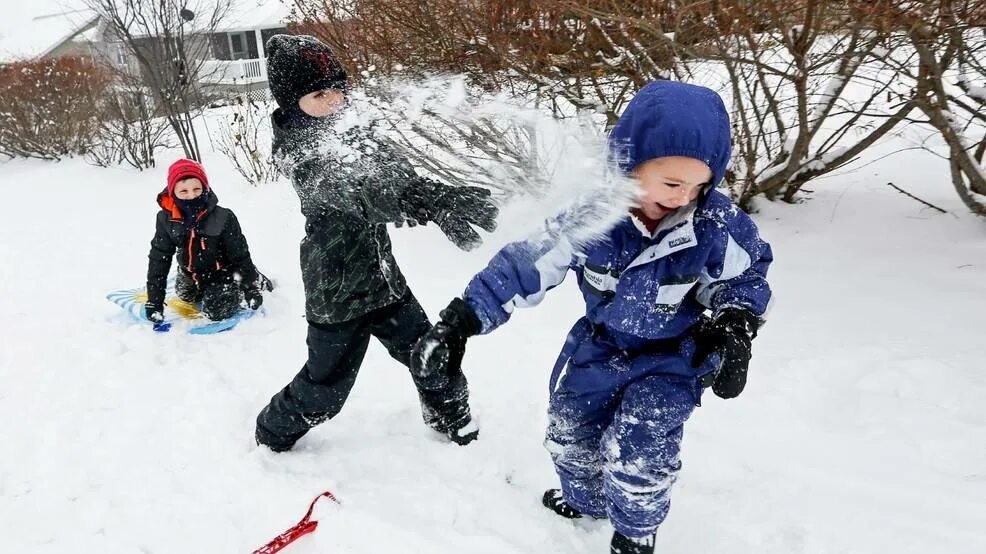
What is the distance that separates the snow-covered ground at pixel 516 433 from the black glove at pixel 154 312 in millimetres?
134

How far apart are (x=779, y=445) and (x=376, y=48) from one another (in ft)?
14.1

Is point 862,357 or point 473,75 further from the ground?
point 473,75

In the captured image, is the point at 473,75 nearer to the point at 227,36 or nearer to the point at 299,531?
the point at 299,531

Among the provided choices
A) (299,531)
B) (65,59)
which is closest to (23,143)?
(65,59)

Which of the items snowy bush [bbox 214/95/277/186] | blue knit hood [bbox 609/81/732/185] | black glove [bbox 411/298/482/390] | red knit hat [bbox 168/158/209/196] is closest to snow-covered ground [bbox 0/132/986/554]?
black glove [bbox 411/298/482/390]

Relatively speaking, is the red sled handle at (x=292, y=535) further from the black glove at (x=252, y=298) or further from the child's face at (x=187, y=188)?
the child's face at (x=187, y=188)

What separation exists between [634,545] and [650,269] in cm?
79

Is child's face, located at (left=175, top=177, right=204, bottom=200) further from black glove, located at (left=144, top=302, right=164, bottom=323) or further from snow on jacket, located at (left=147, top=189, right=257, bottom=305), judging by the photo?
black glove, located at (left=144, top=302, right=164, bottom=323)

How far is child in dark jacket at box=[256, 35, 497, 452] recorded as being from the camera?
6.41ft

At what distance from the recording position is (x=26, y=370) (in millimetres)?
3373

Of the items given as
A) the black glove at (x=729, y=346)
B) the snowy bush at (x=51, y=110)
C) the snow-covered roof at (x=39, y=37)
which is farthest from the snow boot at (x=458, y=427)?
the snow-covered roof at (x=39, y=37)

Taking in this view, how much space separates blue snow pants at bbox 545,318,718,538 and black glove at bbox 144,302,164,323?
2.92 m

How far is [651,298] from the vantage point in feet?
5.16

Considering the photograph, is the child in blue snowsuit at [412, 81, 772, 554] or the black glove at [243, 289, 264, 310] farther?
the black glove at [243, 289, 264, 310]
